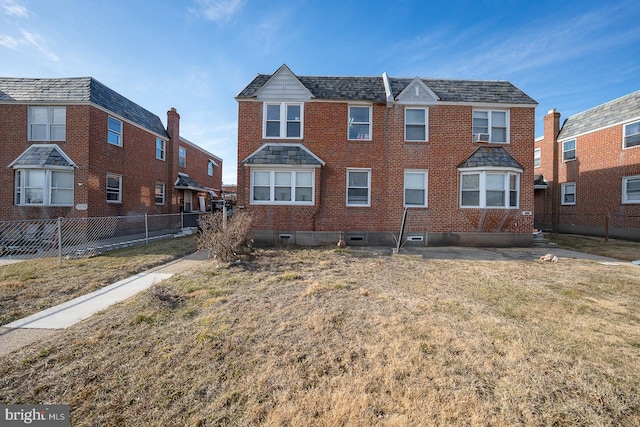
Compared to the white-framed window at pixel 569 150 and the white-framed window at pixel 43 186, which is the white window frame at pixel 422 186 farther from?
the white-framed window at pixel 43 186

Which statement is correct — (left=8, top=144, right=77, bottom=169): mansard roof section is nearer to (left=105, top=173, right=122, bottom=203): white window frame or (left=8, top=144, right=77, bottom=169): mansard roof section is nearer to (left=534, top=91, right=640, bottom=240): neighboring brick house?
(left=105, top=173, right=122, bottom=203): white window frame

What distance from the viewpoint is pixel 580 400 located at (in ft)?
8.37

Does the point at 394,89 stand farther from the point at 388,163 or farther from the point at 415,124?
the point at 388,163

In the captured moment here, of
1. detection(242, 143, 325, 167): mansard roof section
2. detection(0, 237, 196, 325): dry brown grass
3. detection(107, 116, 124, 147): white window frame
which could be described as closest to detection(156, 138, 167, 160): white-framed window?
detection(107, 116, 124, 147): white window frame

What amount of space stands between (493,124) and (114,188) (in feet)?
65.8

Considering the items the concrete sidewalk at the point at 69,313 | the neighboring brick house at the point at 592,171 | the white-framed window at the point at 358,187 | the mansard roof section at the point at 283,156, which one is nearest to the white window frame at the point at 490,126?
the white-framed window at the point at 358,187

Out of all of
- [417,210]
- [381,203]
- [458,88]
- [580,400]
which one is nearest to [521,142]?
[458,88]

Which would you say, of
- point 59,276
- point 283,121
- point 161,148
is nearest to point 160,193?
point 161,148

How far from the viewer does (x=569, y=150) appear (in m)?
18.2

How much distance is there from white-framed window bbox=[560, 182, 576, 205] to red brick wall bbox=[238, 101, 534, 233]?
971 cm

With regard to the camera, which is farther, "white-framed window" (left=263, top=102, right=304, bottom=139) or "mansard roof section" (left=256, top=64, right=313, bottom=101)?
"white-framed window" (left=263, top=102, right=304, bottom=139)

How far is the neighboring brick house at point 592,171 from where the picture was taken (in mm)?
14719

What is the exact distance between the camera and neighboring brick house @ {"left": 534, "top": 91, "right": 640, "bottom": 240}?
48.3ft

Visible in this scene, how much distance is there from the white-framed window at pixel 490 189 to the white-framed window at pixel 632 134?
30.3 ft
